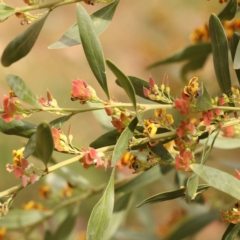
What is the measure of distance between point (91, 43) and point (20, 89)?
10 centimetres

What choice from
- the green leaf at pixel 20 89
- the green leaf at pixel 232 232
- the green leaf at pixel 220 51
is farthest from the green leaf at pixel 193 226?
the green leaf at pixel 20 89

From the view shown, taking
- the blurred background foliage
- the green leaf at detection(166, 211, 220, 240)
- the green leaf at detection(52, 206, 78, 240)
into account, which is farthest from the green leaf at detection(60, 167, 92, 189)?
the blurred background foliage

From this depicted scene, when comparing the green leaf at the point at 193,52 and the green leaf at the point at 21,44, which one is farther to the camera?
the green leaf at the point at 193,52

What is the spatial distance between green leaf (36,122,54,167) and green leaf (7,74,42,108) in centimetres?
5

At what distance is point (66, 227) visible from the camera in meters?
0.87

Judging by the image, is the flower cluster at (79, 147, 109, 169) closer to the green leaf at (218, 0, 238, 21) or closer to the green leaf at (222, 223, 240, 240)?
the green leaf at (222, 223, 240, 240)

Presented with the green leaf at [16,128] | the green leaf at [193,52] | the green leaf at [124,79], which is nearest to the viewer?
the green leaf at [124,79]

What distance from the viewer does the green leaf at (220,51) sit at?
49 cm

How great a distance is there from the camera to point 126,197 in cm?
90

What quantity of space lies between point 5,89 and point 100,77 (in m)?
1.72

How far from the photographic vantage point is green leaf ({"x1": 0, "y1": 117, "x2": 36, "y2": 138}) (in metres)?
0.51

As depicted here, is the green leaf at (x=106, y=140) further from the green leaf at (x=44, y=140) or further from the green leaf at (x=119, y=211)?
the green leaf at (x=119, y=211)

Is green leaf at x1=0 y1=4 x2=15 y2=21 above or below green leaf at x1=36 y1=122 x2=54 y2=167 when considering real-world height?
above

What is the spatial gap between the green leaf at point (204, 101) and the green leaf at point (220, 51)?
0.09 metres
